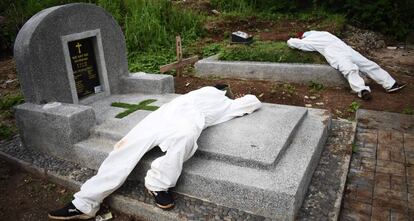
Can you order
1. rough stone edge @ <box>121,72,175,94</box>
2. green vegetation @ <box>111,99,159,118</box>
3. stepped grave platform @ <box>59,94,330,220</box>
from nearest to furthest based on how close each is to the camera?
stepped grave platform @ <box>59,94,330,220</box> → green vegetation @ <box>111,99,159,118</box> → rough stone edge @ <box>121,72,175,94</box>

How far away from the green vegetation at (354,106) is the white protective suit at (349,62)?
1.19ft

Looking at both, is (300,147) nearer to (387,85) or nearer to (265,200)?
(265,200)

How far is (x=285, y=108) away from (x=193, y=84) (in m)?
2.70

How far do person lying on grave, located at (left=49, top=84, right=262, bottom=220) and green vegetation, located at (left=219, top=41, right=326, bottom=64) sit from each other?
12.1ft

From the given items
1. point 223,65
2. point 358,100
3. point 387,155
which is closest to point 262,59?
point 223,65

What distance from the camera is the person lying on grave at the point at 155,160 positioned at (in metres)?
3.25

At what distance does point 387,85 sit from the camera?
20.1 ft

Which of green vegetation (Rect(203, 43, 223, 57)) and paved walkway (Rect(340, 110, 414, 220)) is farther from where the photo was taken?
green vegetation (Rect(203, 43, 223, 57))

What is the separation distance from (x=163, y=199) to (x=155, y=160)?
0.36m

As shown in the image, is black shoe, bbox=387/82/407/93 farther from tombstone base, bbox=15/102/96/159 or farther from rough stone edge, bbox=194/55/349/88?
tombstone base, bbox=15/102/96/159

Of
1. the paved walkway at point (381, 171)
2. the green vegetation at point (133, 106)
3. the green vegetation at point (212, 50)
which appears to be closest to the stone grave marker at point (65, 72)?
the green vegetation at point (133, 106)

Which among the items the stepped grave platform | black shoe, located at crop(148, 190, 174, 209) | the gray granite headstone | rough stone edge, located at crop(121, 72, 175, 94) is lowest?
black shoe, located at crop(148, 190, 174, 209)

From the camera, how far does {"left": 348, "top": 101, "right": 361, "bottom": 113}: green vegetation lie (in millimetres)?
5520

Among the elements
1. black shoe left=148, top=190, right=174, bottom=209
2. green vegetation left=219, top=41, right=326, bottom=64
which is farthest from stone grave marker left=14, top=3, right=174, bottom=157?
green vegetation left=219, top=41, right=326, bottom=64
